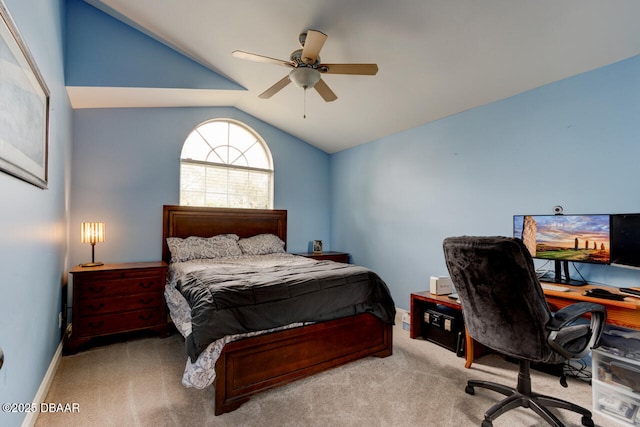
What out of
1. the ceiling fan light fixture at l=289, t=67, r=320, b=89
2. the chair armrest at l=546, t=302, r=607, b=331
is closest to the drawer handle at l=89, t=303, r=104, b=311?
the ceiling fan light fixture at l=289, t=67, r=320, b=89

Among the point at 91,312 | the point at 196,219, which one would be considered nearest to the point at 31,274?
the point at 91,312

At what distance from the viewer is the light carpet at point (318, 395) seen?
1.91 m

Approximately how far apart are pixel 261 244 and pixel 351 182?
5.76 feet

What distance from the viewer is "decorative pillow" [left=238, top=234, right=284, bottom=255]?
13.6ft

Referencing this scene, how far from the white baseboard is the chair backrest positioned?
2688mm

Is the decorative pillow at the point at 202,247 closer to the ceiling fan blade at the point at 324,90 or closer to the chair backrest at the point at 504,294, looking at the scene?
the ceiling fan blade at the point at 324,90

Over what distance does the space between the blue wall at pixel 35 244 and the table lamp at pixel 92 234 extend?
168mm

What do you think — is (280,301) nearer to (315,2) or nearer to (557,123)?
(315,2)

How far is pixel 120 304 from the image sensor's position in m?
3.07

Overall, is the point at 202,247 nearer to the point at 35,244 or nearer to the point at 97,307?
the point at 97,307

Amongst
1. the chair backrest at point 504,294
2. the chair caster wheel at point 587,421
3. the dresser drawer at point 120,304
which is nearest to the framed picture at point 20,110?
the dresser drawer at point 120,304

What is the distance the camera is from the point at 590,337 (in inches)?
71.0

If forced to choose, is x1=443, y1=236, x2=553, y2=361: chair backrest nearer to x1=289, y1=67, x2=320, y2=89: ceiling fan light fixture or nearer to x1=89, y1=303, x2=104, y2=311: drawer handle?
x1=289, y1=67, x2=320, y2=89: ceiling fan light fixture

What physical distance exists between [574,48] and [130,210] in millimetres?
4607
